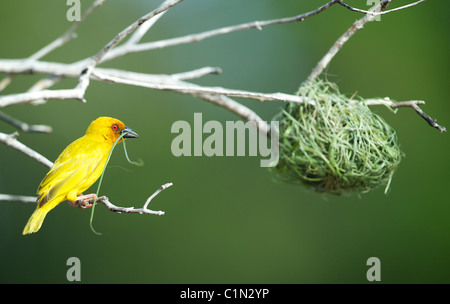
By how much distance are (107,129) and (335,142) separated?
0.79m

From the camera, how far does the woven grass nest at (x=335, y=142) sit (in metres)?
1.77

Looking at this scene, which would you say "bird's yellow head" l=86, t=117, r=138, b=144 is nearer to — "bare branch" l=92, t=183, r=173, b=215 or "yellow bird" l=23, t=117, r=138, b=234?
"yellow bird" l=23, t=117, r=138, b=234

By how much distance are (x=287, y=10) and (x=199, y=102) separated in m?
1.10

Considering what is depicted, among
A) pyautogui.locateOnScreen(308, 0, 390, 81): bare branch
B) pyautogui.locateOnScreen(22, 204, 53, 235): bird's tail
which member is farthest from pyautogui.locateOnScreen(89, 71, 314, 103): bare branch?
pyautogui.locateOnScreen(22, 204, 53, 235): bird's tail

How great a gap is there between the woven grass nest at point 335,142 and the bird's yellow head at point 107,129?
1.95 feet

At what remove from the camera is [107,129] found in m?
1.52

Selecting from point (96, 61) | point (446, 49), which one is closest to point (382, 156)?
point (96, 61)

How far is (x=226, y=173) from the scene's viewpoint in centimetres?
419

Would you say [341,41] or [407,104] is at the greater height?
[341,41]

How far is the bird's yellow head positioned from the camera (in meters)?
1.51

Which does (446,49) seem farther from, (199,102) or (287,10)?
(199,102)
